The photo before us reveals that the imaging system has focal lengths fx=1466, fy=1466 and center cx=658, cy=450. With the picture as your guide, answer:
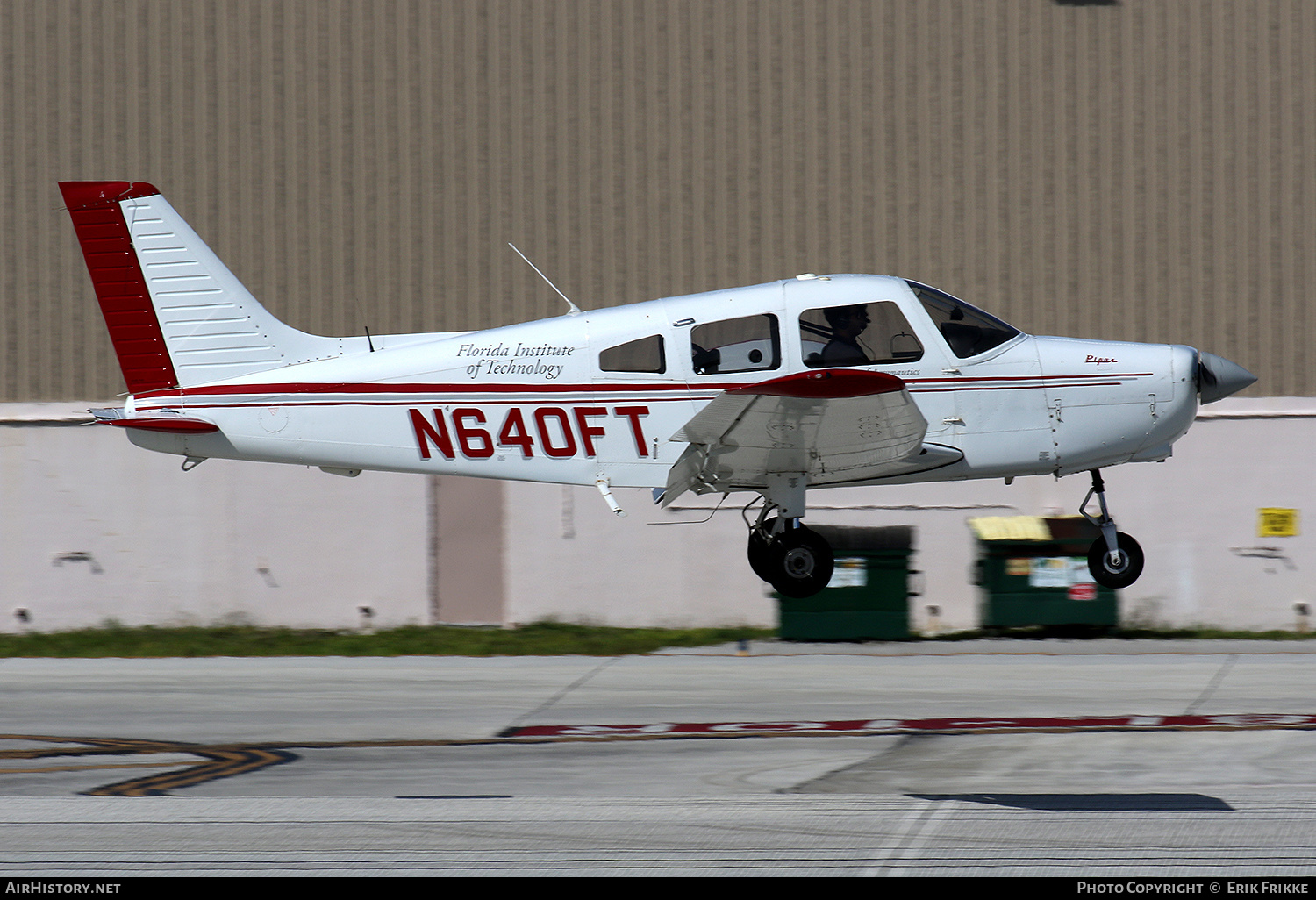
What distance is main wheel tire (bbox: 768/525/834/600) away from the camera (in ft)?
38.0

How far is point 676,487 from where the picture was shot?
11.8m

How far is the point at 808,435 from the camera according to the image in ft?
36.2

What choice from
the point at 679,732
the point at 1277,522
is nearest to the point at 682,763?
the point at 679,732

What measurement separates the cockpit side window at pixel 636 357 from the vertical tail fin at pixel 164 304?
2.33 m

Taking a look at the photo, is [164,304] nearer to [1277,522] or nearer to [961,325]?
[961,325]

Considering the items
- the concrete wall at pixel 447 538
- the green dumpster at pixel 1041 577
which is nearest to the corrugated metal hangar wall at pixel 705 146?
the concrete wall at pixel 447 538

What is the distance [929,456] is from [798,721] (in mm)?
5150

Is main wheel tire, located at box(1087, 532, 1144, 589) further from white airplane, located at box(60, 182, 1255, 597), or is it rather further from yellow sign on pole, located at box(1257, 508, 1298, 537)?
yellow sign on pole, located at box(1257, 508, 1298, 537)

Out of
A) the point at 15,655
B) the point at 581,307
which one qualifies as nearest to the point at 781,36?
the point at 581,307

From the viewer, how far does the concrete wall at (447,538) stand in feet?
72.1

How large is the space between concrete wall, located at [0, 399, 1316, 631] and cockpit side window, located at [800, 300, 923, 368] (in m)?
10.8

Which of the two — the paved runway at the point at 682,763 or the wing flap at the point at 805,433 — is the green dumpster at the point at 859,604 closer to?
the paved runway at the point at 682,763

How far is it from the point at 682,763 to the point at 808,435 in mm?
4231

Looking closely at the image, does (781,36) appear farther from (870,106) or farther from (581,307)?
(581,307)
